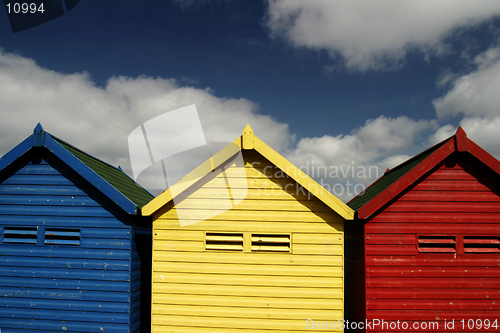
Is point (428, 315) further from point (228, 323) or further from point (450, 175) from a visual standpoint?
point (228, 323)

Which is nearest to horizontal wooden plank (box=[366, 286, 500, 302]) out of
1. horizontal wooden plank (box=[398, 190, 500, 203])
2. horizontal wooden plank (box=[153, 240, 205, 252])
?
horizontal wooden plank (box=[398, 190, 500, 203])

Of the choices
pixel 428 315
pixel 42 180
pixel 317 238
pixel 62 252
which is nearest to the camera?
pixel 428 315

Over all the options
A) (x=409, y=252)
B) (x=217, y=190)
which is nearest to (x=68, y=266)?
(x=217, y=190)

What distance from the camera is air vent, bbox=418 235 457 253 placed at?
591cm

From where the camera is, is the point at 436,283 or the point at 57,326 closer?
the point at 436,283

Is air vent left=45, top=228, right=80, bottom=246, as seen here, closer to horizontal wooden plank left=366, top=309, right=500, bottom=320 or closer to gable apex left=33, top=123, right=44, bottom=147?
gable apex left=33, top=123, right=44, bottom=147

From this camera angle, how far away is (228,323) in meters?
5.94

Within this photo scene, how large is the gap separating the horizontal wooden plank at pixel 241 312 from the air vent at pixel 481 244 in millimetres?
3282

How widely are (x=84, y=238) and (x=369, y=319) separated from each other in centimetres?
678

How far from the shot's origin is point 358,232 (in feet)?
21.2

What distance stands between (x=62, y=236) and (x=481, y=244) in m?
9.80

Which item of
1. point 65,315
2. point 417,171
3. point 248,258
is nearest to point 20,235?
point 65,315

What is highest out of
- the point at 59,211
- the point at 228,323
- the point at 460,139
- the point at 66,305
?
the point at 460,139

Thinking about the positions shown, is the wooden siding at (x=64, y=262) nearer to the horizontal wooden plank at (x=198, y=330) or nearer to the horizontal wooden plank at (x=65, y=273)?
the horizontal wooden plank at (x=65, y=273)
